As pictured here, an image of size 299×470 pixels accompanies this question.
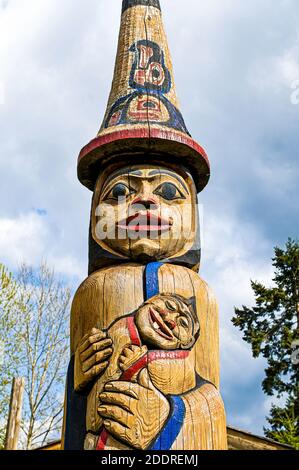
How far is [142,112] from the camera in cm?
527

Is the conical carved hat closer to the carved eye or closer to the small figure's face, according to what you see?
the carved eye

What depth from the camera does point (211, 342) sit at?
4379mm

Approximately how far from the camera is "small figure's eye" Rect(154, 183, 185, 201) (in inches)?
195

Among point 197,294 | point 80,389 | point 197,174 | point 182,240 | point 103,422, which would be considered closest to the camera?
point 103,422

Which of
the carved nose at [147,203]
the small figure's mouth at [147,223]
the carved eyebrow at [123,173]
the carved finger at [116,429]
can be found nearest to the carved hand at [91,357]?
the carved finger at [116,429]

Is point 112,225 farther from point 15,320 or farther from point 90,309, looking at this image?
point 15,320

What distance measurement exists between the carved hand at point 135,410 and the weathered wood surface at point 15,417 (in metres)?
6.90

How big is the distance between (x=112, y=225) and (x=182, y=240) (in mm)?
624

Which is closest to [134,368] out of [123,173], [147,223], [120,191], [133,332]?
[133,332]

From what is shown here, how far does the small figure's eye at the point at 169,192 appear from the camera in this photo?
495 centimetres

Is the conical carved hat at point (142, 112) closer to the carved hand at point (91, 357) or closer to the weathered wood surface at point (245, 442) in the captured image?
the carved hand at point (91, 357)

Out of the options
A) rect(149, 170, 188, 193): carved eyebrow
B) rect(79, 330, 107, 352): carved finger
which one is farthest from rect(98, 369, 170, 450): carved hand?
rect(149, 170, 188, 193): carved eyebrow

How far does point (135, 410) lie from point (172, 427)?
0.27 meters

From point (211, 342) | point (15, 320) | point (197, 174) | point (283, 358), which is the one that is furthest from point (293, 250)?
point (211, 342)
